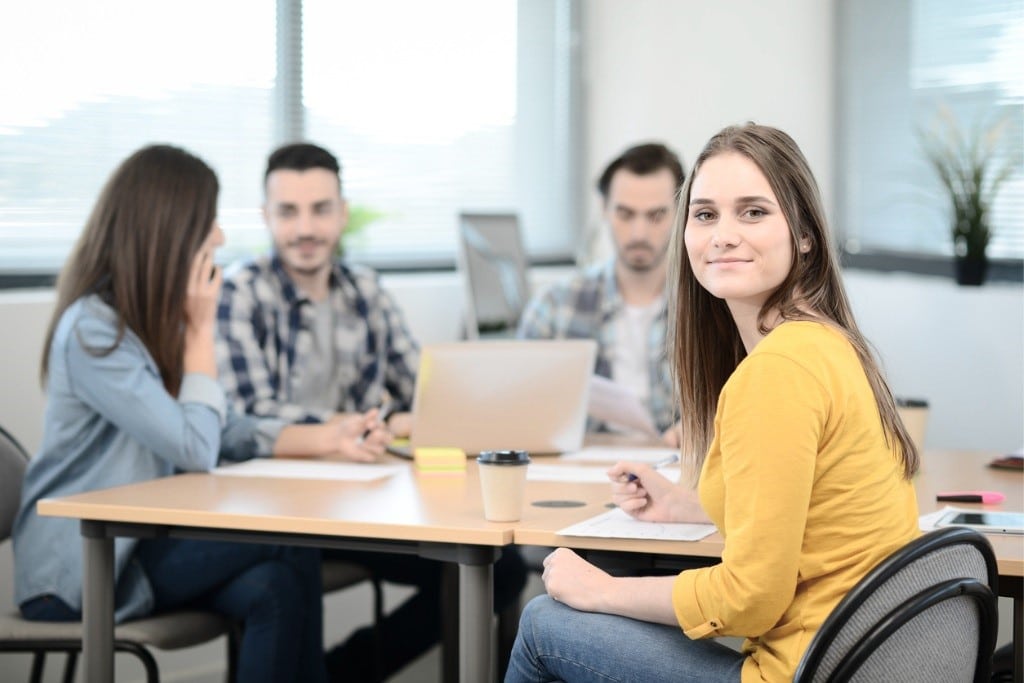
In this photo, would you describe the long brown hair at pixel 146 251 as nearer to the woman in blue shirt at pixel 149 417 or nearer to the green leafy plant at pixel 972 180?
the woman in blue shirt at pixel 149 417

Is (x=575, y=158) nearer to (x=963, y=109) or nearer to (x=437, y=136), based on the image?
(x=437, y=136)

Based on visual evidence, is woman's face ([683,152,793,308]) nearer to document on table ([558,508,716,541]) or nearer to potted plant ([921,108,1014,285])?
document on table ([558,508,716,541])

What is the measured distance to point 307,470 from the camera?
2541 millimetres

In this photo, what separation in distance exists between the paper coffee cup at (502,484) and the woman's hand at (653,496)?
0.46 feet

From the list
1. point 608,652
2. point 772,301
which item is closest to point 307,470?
point 608,652

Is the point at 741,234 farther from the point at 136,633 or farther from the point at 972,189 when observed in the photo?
the point at 972,189

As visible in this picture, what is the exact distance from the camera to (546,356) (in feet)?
8.81

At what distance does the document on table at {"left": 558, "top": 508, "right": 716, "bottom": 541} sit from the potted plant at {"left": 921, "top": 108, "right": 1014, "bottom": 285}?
223 centimetres

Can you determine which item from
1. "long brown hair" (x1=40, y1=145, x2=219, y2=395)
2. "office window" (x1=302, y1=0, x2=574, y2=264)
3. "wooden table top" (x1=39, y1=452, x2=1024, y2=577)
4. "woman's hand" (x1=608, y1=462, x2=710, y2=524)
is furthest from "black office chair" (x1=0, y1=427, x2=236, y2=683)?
"office window" (x1=302, y1=0, x2=574, y2=264)

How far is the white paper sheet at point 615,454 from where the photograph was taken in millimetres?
2678

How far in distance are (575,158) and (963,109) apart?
1.65m

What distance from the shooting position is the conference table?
1911mm

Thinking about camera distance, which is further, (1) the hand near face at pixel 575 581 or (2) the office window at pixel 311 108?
(2) the office window at pixel 311 108

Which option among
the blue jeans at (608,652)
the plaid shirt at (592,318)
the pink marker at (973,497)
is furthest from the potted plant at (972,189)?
the blue jeans at (608,652)
